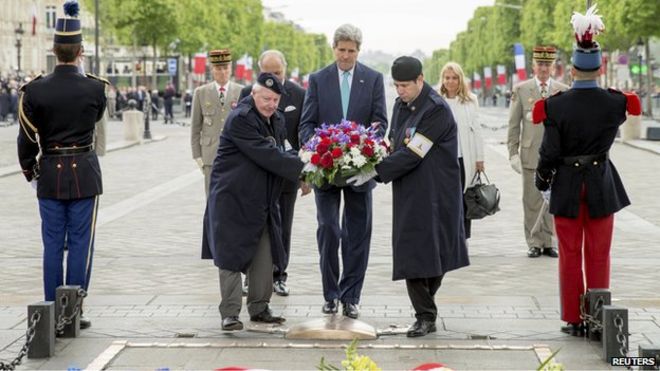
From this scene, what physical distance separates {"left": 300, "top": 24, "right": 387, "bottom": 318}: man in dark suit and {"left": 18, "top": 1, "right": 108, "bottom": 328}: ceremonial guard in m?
1.57

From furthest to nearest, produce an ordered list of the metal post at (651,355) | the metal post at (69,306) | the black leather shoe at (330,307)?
the black leather shoe at (330,307)
the metal post at (69,306)
the metal post at (651,355)

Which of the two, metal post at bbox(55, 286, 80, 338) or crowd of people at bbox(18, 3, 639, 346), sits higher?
crowd of people at bbox(18, 3, 639, 346)

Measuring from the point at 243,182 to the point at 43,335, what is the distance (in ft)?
5.58

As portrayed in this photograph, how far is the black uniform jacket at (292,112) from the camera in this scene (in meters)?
10.6

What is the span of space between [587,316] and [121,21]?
201 ft

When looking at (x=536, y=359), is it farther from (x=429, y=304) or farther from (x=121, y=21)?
(x=121, y=21)

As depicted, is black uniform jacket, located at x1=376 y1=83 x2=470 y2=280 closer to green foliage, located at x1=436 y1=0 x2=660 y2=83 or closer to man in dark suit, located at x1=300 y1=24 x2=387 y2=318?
man in dark suit, located at x1=300 y1=24 x2=387 y2=318

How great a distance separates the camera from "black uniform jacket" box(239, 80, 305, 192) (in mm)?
10641

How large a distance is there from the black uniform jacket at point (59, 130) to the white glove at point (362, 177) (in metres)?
1.75

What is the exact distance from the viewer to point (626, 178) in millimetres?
23281

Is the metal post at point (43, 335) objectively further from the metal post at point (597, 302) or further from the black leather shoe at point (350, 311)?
the metal post at point (597, 302)

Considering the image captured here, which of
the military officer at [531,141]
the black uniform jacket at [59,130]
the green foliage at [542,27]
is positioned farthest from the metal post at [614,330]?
the green foliage at [542,27]

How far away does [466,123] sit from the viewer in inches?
473

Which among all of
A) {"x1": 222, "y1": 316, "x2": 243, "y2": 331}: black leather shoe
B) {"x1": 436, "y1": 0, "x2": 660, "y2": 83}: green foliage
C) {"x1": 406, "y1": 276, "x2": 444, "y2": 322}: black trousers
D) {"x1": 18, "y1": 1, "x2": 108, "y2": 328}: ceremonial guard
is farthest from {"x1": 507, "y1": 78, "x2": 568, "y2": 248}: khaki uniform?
{"x1": 436, "y1": 0, "x2": 660, "y2": 83}: green foliage
